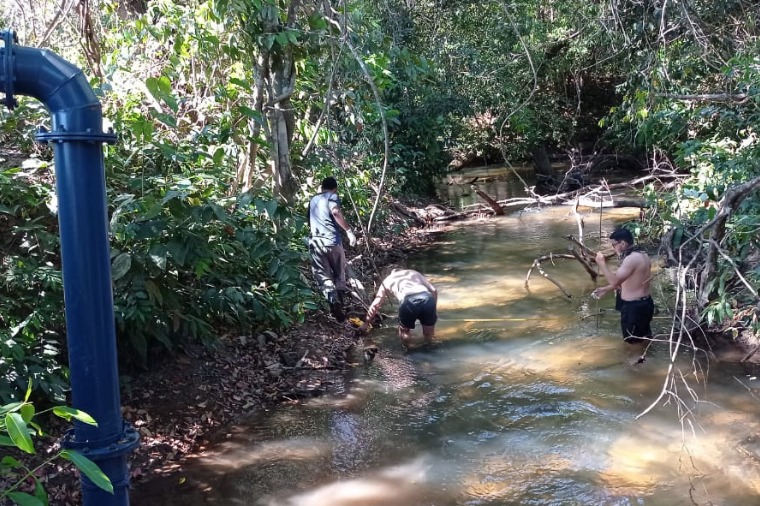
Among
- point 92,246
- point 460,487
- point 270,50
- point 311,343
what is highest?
point 270,50

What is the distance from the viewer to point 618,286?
24.2 feet

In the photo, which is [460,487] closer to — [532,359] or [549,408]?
[549,408]

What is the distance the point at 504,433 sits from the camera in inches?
224

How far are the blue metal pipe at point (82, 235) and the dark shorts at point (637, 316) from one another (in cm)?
575

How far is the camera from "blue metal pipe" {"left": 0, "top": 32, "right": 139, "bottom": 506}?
9.07ft

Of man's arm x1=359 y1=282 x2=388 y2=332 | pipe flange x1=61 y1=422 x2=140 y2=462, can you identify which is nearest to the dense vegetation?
man's arm x1=359 y1=282 x2=388 y2=332

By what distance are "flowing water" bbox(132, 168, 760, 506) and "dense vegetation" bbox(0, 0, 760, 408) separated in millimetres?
983

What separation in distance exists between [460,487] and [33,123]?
4.49 meters

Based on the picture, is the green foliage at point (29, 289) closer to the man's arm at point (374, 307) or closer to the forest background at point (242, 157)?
the forest background at point (242, 157)

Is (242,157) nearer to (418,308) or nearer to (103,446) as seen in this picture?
(418,308)

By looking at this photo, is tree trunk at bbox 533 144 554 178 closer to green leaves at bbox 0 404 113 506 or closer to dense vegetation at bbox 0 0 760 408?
dense vegetation at bbox 0 0 760 408

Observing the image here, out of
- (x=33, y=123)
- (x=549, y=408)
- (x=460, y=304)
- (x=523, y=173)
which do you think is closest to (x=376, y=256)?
(x=460, y=304)

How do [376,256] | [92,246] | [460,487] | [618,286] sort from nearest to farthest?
1. [92,246]
2. [460,487]
3. [618,286]
4. [376,256]

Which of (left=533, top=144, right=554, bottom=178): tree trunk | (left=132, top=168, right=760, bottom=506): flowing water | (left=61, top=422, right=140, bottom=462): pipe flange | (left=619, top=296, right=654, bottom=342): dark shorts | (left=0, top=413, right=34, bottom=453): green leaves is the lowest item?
(left=132, top=168, right=760, bottom=506): flowing water
